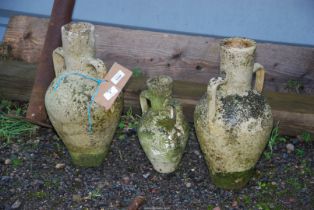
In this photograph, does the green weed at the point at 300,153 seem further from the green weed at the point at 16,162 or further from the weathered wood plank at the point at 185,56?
the green weed at the point at 16,162

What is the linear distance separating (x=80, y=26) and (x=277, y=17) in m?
1.51

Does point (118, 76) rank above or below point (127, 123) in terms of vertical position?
above

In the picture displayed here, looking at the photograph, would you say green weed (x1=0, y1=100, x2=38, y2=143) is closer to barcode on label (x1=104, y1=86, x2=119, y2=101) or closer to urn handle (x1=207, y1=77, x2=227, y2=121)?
barcode on label (x1=104, y1=86, x2=119, y2=101)

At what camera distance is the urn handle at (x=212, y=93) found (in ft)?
7.84

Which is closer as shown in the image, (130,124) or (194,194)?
(194,194)

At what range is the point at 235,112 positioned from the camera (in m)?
2.42

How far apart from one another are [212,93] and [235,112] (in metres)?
0.15

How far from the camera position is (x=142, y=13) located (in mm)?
3668

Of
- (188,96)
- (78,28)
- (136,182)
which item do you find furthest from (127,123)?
(78,28)

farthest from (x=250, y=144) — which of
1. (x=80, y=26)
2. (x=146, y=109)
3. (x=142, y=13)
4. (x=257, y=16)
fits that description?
(x=142, y=13)

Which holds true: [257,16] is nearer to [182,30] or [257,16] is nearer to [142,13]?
[182,30]

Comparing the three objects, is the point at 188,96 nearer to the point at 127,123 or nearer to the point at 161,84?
the point at 127,123

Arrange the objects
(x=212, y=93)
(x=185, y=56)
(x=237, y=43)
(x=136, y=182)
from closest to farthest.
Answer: (x=212, y=93) < (x=237, y=43) < (x=136, y=182) < (x=185, y=56)

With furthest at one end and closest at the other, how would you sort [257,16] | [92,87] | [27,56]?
1. [27,56]
2. [257,16]
3. [92,87]
